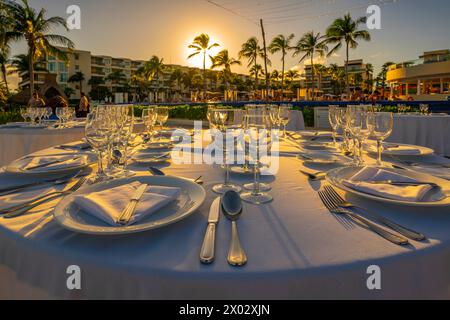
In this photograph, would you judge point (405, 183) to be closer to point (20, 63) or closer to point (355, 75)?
point (20, 63)

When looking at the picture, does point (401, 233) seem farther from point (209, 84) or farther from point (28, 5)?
point (209, 84)

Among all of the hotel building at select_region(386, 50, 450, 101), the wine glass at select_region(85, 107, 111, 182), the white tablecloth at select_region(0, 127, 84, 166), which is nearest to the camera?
the wine glass at select_region(85, 107, 111, 182)

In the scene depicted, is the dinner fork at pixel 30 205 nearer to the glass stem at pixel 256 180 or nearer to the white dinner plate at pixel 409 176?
the glass stem at pixel 256 180

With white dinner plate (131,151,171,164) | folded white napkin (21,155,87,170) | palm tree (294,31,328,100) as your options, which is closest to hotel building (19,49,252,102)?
palm tree (294,31,328,100)

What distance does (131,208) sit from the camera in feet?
2.74

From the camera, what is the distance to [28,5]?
1820 cm

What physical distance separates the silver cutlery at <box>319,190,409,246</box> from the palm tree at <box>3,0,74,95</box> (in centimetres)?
2096

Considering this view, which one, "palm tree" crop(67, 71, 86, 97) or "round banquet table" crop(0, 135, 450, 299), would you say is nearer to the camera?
"round banquet table" crop(0, 135, 450, 299)

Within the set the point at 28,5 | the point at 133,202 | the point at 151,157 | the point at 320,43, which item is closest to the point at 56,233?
the point at 133,202

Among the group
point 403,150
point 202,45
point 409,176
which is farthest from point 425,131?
point 202,45

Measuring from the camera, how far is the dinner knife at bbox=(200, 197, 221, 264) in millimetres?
619

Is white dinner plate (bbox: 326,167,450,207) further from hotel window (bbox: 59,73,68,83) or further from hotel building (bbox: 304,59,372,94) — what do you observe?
hotel window (bbox: 59,73,68,83)

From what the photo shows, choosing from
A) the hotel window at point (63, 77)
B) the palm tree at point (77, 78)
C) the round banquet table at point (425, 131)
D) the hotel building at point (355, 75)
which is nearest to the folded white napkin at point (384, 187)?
the round banquet table at point (425, 131)

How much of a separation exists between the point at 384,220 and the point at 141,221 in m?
0.67
